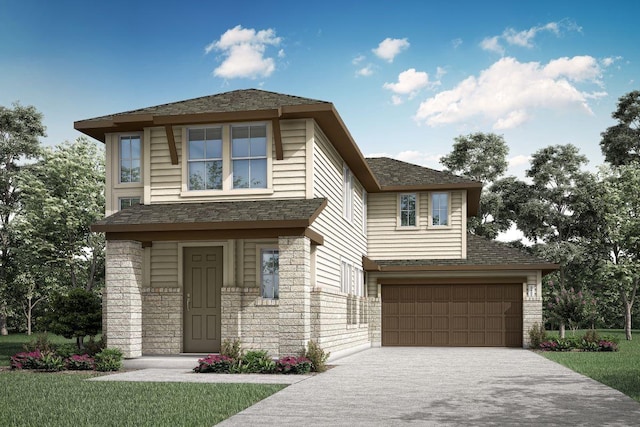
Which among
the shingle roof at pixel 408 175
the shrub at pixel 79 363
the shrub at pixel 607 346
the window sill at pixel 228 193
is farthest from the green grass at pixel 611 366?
the shrub at pixel 79 363

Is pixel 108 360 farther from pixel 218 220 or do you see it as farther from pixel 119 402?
pixel 119 402

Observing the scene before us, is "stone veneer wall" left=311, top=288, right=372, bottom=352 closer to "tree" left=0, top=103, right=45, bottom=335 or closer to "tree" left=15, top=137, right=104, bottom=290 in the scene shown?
"tree" left=15, top=137, right=104, bottom=290

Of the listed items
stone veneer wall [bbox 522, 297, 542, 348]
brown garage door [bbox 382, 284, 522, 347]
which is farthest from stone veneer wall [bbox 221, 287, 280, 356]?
stone veneer wall [bbox 522, 297, 542, 348]

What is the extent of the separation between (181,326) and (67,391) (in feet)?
20.3

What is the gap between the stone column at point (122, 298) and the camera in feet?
55.2

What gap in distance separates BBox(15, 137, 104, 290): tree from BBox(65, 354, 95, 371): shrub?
19.0 metres

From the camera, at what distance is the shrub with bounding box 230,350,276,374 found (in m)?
15.5

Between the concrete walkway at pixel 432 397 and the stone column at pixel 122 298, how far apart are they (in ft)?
4.05

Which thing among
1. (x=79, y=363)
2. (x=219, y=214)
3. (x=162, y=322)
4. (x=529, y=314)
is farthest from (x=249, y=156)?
(x=529, y=314)

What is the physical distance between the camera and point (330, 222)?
1997cm

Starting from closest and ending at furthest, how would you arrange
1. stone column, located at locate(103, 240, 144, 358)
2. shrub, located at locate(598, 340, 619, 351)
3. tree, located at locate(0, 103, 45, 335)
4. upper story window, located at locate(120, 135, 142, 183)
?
1. stone column, located at locate(103, 240, 144, 358)
2. upper story window, located at locate(120, 135, 142, 183)
3. shrub, located at locate(598, 340, 619, 351)
4. tree, located at locate(0, 103, 45, 335)

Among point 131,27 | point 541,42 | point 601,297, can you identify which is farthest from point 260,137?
point 601,297

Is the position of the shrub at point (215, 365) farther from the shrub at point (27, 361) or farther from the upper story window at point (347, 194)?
the upper story window at point (347, 194)

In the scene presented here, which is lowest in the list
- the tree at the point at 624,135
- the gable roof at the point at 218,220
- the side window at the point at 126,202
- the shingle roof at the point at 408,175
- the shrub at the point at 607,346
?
the shrub at the point at 607,346
